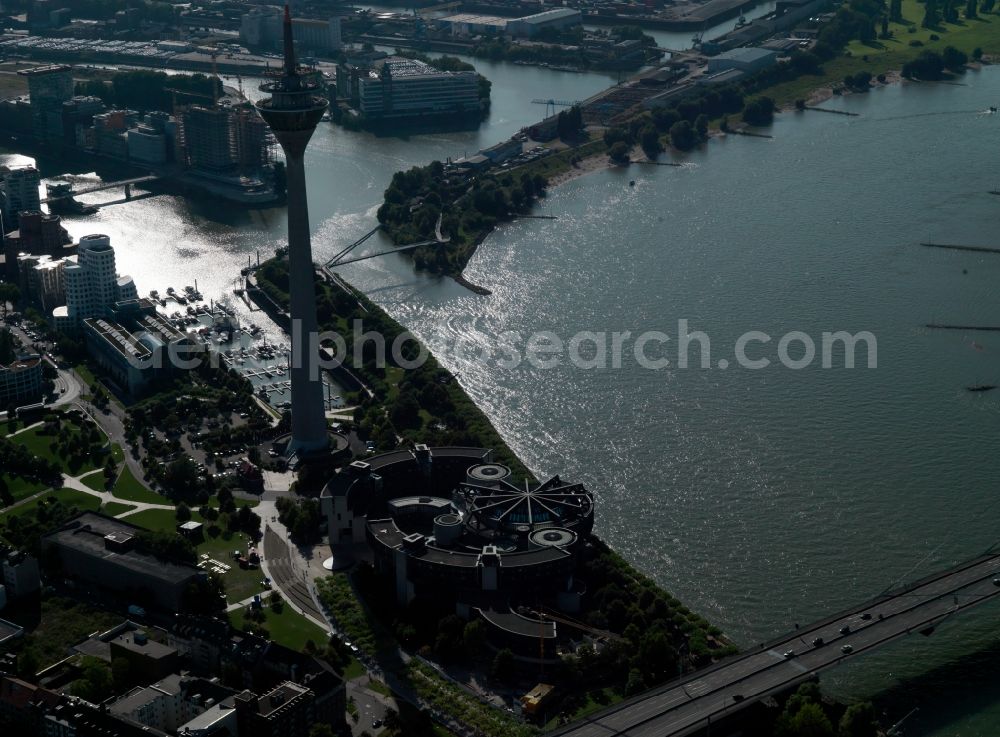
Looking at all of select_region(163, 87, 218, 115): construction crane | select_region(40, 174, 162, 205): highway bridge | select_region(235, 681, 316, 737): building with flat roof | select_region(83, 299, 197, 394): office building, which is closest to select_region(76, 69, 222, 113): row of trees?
select_region(163, 87, 218, 115): construction crane

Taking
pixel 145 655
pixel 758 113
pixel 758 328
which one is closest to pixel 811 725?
pixel 145 655

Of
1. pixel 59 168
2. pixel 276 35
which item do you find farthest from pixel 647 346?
pixel 276 35

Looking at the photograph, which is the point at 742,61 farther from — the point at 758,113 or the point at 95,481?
the point at 95,481

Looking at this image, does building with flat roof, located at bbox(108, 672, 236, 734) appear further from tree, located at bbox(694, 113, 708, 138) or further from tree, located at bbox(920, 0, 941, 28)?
tree, located at bbox(920, 0, 941, 28)

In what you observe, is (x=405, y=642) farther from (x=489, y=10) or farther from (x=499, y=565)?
(x=489, y=10)

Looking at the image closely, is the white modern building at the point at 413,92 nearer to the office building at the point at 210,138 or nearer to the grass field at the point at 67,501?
the office building at the point at 210,138

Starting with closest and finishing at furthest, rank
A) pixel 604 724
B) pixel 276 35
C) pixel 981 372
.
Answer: pixel 604 724 < pixel 981 372 < pixel 276 35
